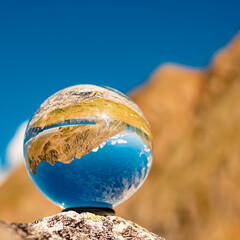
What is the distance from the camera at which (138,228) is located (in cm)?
461

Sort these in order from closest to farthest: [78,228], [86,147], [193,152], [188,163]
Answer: [78,228], [86,147], [188,163], [193,152]

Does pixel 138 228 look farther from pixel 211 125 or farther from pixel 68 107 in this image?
pixel 211 125

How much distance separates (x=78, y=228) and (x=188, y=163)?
104ft

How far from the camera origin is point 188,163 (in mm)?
35188

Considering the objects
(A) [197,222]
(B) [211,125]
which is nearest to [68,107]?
(A) [197,222]

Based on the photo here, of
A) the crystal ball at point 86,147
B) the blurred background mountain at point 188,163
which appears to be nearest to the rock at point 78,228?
the crystal ball at point 86,147

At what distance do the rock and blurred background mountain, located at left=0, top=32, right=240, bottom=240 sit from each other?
24.6 metres

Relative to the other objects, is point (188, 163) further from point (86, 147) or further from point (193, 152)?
point (86, 147)

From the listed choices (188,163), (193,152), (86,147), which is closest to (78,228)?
(86,147)

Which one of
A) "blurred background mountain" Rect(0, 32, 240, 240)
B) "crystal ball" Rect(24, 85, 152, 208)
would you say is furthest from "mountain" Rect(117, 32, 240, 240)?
"crystal ball" Rect(24, 85, 152, 208)

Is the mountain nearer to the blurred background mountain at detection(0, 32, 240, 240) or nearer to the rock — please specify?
the blurred background mountain at detection(0, 32, 240, 240)

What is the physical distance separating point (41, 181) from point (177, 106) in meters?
41.5

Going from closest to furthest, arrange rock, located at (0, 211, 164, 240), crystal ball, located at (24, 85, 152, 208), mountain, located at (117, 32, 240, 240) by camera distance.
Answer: rock, located at (0, 211, 164, 240)
crystal ball, located at (24, 85, 152, 208)
mountain, located at (117, 32, 240, 240)

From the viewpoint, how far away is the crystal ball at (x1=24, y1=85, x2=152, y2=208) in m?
4.53
